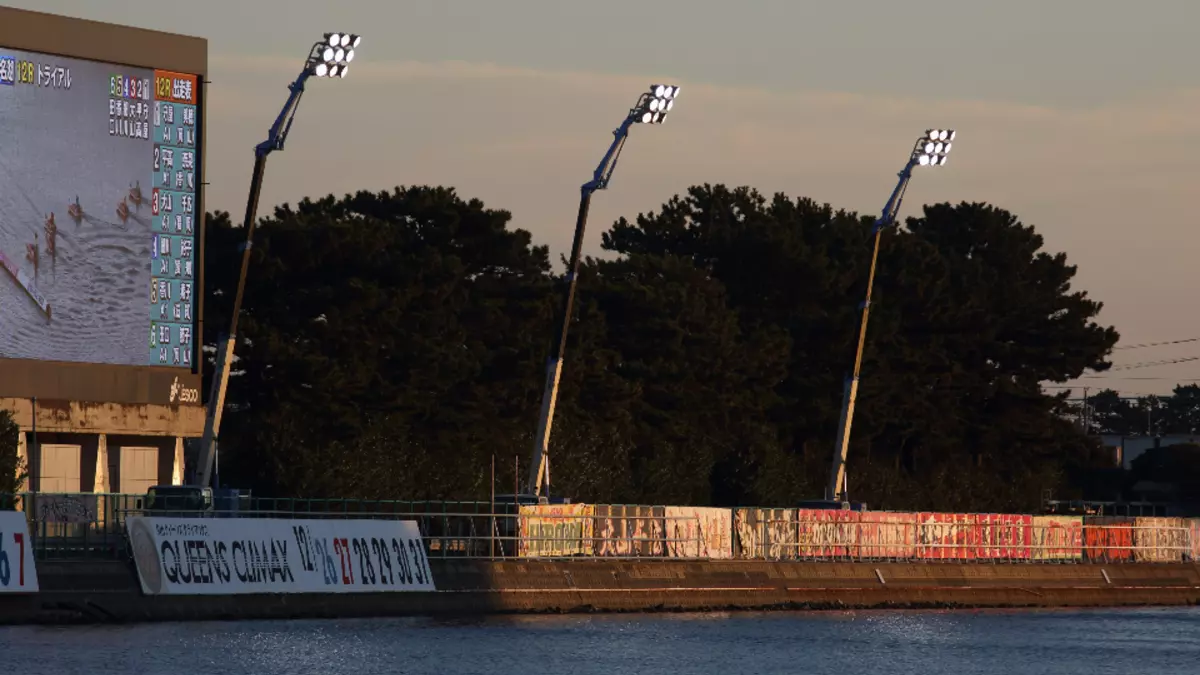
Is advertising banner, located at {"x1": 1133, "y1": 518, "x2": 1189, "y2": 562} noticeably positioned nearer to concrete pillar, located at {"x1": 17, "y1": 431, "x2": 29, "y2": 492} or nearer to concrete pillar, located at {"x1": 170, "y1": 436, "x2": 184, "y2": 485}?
concrete pillar, located at {"x1": 170, "y1": 436, "x2": 184, "y2": 485}

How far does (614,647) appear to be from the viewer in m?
51.3

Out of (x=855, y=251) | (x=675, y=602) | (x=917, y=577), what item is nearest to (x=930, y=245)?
(x=855, y=251)

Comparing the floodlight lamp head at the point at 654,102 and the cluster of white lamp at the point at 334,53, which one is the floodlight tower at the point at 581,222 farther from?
the cluster of white lamp at the point at 334,53

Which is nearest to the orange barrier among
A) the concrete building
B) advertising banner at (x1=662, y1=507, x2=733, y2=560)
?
advertising banner at (x1=662, y1=507, x2=733, y2=560)

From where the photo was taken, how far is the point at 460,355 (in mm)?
91625

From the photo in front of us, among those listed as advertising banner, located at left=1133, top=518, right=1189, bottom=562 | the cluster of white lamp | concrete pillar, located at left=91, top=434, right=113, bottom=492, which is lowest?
advertising banner, located at left=1133, top=518, right=1189, bottom=562

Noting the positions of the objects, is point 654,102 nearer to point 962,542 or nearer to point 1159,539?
point 962,542

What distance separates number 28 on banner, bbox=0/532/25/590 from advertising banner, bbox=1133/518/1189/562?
4706cm

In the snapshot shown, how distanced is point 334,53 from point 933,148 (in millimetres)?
27341

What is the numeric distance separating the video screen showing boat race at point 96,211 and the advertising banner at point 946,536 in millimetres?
22845

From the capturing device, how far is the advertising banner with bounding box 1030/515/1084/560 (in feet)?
265

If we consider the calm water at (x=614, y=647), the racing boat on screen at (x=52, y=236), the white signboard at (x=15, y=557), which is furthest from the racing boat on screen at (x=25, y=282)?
the white signboard at (x=15, y=557)

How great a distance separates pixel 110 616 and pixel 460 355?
41349 millimetres

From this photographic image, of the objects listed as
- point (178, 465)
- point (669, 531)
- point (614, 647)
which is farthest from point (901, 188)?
point (614, 647)
